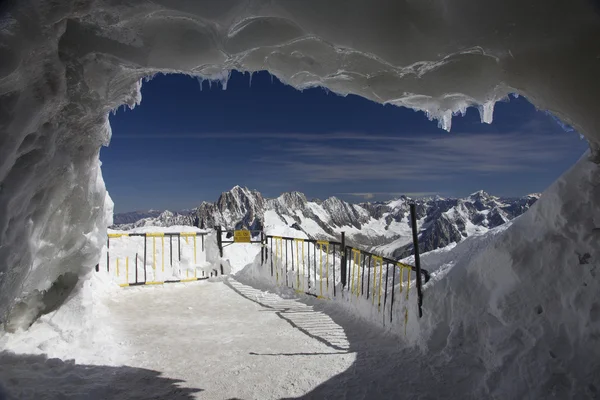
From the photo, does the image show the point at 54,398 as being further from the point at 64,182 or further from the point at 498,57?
the point at 498,57

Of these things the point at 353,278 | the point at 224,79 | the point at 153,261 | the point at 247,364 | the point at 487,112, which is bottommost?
the point at 153,261

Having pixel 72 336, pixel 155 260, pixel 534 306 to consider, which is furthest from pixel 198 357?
pixel 155 260

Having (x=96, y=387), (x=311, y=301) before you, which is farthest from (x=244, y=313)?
(x=96, y=387)

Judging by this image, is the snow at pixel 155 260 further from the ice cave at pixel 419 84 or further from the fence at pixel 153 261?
the ice cave at pixel 419 84

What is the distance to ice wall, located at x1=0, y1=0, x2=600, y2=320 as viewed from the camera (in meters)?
3.61

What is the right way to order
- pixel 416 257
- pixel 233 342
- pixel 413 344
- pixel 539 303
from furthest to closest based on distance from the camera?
pixel 233 342 → pixel 416 257 → pixel 413 344 → pixel 539 303

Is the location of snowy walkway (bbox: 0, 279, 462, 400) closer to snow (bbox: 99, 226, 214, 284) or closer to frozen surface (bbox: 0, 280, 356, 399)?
frozen surface (bbox: 0, 280, 356, 399)

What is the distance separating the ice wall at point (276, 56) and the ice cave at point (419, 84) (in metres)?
0.02

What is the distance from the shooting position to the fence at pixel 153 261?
13906 millimetres

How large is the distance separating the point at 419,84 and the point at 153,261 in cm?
1262

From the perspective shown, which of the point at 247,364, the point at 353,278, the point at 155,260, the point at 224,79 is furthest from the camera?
the point at 155,260

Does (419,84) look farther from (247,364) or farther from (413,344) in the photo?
(247,364)

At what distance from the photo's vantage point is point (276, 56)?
15.4 feet

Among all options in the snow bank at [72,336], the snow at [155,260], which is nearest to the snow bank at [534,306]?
the snow bank at [72,336]
